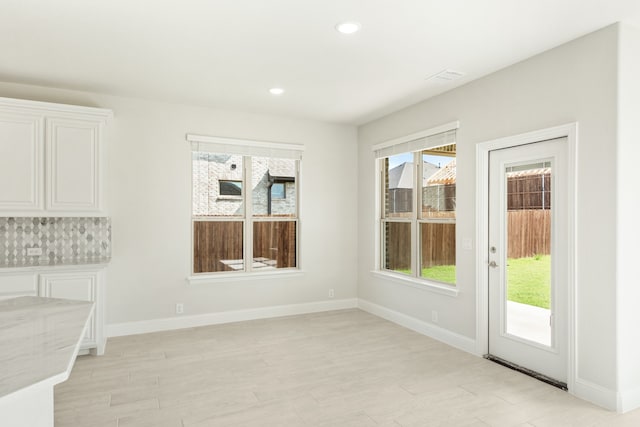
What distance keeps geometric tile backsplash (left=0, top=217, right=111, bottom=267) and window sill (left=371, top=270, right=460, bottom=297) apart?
3.35 meters

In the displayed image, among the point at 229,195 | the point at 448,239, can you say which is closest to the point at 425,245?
the point at 448,239

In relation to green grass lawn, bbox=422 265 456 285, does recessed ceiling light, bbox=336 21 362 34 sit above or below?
above

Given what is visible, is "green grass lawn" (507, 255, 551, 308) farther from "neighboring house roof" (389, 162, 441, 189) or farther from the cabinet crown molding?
the cabinet crown molding

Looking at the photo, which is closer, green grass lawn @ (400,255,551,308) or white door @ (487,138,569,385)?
white door @ (487,138,569,385)

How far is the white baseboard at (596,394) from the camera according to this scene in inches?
113

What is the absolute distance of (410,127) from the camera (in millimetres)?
4996

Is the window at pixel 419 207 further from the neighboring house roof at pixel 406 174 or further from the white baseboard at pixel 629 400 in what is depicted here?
the white baseboard at pixel 629 400

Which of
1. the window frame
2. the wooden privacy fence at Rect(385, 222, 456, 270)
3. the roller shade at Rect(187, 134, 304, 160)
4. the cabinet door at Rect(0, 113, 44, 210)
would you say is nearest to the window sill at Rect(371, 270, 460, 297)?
the wooden privacy fence at Rect(385, 222, 456, 270)

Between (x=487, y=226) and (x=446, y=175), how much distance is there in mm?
872

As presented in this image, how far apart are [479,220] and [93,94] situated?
4379 mm

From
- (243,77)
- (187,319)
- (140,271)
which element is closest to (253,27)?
(243,77)

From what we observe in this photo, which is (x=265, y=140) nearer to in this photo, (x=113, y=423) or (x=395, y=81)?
(x=395, y=81)

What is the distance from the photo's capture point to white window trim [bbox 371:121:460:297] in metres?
4.43

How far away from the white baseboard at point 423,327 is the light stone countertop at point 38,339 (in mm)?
3455
